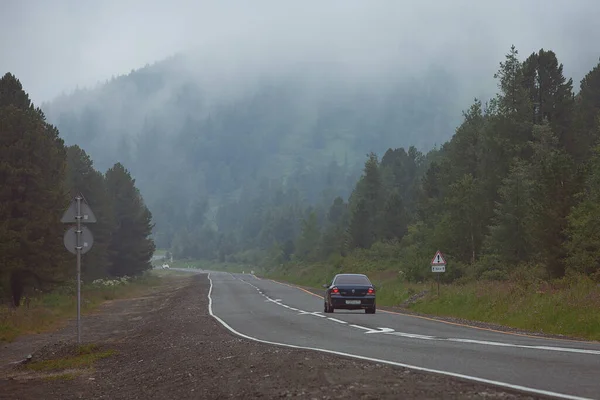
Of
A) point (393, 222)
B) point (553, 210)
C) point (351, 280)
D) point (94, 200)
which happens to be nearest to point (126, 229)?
point (94, 200)

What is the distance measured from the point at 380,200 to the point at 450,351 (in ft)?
283

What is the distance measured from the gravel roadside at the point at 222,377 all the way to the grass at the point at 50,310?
6.70m

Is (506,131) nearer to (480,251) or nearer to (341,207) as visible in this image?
(480,251)

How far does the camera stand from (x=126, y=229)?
73.4 metres

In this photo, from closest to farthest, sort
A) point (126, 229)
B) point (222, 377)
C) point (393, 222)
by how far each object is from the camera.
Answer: point (222, 377), point (126, 229), point (393, 222)

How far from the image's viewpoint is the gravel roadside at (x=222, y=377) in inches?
336

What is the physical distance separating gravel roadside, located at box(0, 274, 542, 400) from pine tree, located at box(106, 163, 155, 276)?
5400 centimetres

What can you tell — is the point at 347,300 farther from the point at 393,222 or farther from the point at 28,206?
the point at 393,222

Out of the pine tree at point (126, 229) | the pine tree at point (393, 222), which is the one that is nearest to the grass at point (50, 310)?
the pine tree at point (126, 229)

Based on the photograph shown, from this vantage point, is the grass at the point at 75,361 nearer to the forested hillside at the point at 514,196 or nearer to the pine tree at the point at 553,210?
the forested hillside at the point at 514,196

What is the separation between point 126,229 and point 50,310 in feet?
131

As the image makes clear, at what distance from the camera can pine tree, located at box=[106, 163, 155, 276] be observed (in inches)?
2872

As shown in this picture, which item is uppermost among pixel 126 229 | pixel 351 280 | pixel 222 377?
pixel 126 229

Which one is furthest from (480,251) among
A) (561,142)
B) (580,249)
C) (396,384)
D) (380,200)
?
(380,200)
